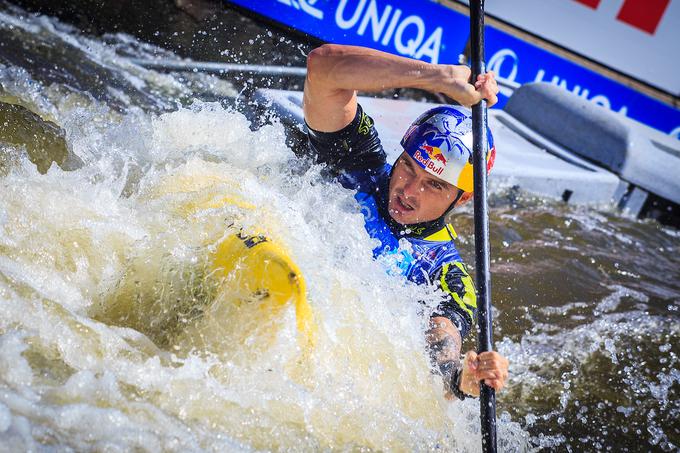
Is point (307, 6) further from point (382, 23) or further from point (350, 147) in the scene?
point (350, 147)

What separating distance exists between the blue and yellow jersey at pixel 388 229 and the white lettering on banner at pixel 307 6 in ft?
16.2

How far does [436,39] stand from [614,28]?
361 centimetres

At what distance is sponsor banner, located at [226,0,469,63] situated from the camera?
8227 mm

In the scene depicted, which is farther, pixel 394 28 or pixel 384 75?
pixel 394 28

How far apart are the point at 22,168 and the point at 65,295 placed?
2.64ft

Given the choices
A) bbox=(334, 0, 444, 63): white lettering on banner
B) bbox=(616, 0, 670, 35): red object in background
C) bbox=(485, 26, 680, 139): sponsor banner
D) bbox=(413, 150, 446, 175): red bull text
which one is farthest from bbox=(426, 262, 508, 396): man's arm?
bbox=(616, 0, 670, 35): red object in background

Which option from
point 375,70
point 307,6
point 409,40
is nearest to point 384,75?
point 375,70

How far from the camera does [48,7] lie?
7043 millimetres

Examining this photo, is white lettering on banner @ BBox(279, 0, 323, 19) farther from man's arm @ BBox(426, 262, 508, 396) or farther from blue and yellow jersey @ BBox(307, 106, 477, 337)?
man's arm @ BBox(426, 262, 508, 396)

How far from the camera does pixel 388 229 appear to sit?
11.7ft

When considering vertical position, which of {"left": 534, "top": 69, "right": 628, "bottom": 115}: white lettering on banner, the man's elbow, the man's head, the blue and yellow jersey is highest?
{"left": 534, "top": 69, "right": 628, "bottom": 115}: white lettering on banner

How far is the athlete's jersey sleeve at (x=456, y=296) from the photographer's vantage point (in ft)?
10.8

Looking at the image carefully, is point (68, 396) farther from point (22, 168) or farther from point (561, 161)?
point (561, 161)

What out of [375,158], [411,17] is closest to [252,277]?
[375,158]
